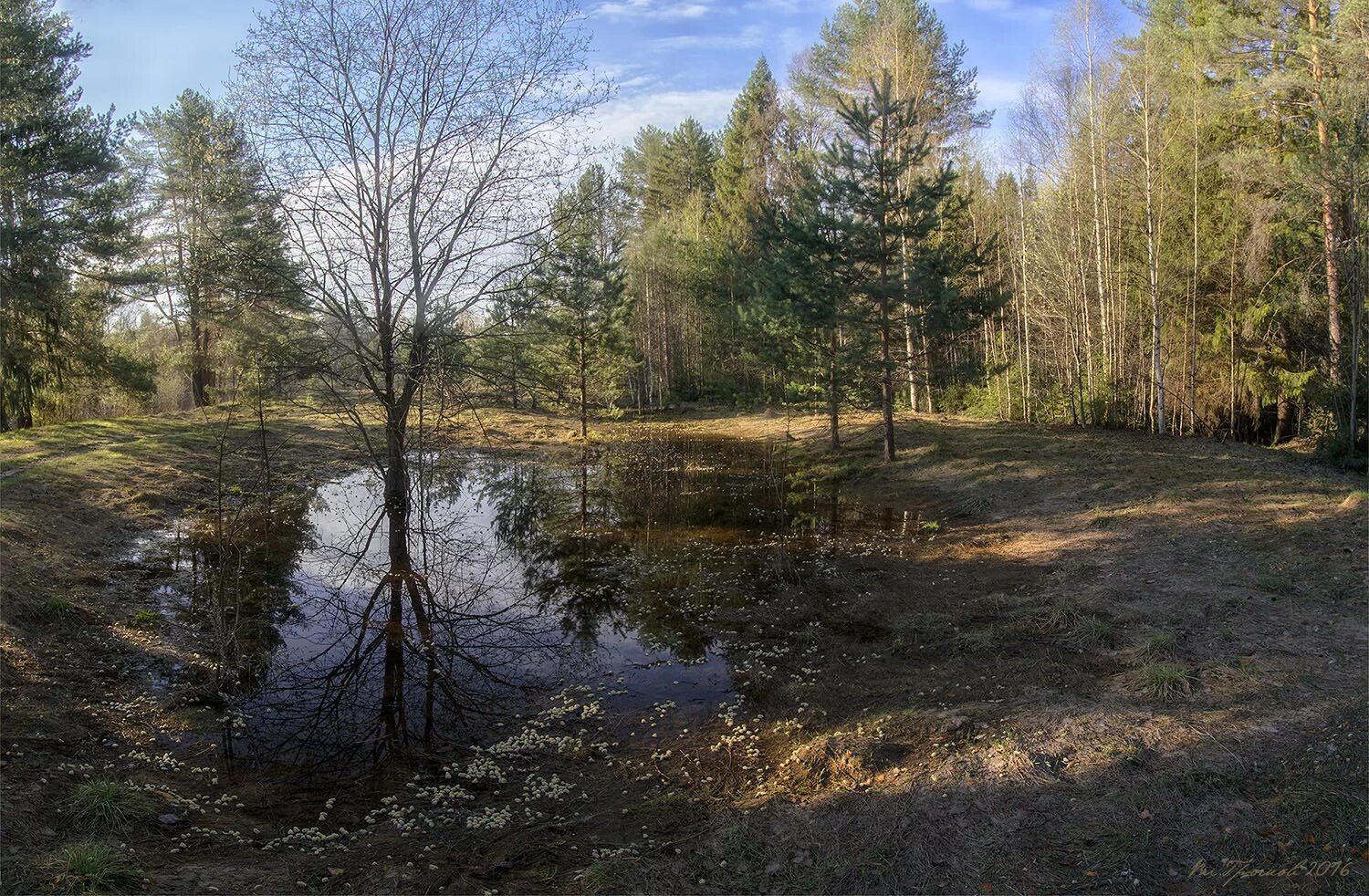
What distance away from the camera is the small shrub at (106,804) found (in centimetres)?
424

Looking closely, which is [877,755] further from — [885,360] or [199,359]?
[199,359]

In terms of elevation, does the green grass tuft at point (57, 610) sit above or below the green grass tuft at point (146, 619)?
above

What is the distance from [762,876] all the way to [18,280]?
2208 cm

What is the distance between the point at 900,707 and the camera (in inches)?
235

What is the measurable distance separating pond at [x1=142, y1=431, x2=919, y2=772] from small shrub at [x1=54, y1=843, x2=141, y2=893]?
2.11 m

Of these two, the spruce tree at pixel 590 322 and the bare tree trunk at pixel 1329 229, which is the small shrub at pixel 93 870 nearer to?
the spruce tree at pixel 590 322

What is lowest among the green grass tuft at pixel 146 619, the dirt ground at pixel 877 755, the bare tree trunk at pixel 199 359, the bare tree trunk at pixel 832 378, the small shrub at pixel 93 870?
the dirt ground at pixel 877 755

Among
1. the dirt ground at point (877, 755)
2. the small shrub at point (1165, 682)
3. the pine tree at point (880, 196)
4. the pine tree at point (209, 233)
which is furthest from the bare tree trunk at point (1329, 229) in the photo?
the pine tree at point (209, 233)

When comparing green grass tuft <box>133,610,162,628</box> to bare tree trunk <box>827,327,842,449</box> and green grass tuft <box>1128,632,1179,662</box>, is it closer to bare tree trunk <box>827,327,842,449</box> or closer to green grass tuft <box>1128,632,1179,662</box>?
green grass tuft <box>1128,632,1179,662</box>

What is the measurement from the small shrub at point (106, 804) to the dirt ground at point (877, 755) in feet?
0.18

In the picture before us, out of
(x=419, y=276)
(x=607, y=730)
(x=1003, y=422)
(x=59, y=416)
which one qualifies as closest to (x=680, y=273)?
(x=1003, y=422)

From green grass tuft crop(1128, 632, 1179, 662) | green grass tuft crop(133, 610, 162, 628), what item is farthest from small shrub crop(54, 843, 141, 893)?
green grass tuft crop(1128, 632, 1179, 662)

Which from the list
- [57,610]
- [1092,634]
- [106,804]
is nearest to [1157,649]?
[1092,634]

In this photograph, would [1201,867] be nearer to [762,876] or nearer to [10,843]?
[762,876]
